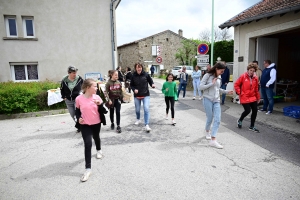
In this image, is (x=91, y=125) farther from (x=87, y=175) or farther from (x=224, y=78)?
(x=224, y=78)

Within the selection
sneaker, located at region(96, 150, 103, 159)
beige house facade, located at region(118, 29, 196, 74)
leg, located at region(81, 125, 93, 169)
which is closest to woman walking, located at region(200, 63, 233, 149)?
sneaker, located at region(96, 150, 103, 159)

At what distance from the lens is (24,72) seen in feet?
41.7

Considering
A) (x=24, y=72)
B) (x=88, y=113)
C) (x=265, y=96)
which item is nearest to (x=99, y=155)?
(x=88, y=113)

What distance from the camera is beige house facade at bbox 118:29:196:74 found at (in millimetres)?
33656

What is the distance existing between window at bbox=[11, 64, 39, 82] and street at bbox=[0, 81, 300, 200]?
756 cm

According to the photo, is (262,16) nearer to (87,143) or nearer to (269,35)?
(269,35)

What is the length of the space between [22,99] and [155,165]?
658 cm

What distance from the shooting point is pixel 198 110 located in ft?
28.4

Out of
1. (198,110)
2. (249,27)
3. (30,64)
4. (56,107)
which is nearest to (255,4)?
(249,27)

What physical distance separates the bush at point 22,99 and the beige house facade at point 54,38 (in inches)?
179

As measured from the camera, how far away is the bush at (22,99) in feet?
25.5

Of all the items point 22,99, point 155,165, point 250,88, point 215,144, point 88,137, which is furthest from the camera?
point 22,99

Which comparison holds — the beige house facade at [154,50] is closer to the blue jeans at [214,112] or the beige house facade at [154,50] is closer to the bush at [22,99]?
the bush at [22,99]

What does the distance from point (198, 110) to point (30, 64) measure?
10427 millimetres
